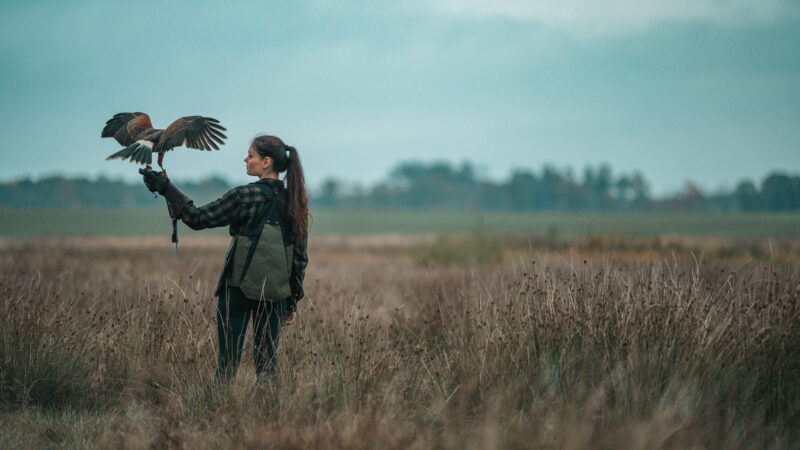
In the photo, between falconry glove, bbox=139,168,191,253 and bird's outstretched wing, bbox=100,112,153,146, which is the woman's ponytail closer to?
falconry glove, bbox=139,168,191,253

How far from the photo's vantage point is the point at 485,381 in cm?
454

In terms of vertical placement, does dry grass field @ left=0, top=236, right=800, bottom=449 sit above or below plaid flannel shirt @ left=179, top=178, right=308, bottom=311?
below

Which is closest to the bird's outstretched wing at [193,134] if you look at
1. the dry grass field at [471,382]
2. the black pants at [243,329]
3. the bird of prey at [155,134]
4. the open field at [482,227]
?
the bird of prey at [155,134]

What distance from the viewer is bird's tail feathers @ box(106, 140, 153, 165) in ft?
13.0

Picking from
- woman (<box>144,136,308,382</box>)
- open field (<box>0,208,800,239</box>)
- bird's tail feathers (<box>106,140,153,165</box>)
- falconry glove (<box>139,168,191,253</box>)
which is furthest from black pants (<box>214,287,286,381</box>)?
open field (<box>0,208,800,239</box>)

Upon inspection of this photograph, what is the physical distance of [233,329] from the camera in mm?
4387

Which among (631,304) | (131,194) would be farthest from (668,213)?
(631,304)

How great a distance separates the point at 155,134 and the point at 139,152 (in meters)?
0.22

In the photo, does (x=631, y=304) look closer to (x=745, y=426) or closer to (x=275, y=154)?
(x=745, y=426)

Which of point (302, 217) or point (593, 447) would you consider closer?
point (593, 447)

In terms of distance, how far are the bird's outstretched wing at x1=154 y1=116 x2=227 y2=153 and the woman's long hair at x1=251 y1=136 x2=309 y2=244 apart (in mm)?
283

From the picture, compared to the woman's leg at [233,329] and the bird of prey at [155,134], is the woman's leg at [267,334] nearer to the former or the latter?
the woman's leg at [233,329]

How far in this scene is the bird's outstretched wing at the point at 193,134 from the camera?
421 cm

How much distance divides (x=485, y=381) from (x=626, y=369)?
1.00 meters
